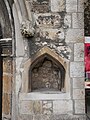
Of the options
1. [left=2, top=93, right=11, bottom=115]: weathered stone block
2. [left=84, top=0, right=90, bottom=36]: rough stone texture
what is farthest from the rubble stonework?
[left=84, top=0, right=90, bottom=36]: rough stone texture

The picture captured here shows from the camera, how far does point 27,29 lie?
3.99 metres

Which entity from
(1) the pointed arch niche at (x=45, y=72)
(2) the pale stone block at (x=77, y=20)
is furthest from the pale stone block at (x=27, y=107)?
(2) the pale stone block at (x=77, y=20)

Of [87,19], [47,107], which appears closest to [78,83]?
[47,107]

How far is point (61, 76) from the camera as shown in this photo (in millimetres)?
4168

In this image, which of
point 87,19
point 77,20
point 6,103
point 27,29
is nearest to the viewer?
point 27,29

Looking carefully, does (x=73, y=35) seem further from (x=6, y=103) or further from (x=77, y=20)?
(x=6, y=103)

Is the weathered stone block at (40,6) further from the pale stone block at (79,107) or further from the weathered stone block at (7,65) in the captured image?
the pale stone block at (79,107)

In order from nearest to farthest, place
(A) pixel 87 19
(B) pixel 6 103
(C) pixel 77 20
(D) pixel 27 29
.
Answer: (D) pixel 27 29, (C) pixel 77 20, (B) pixel 6 103, (A) pixel 87 19

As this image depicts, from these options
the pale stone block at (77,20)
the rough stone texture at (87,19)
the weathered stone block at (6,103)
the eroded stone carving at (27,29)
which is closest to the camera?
the eroded stone carving at (27,29)

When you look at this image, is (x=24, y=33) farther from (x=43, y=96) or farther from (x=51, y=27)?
(x=43, y=96)

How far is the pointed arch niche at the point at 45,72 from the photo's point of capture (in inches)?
160

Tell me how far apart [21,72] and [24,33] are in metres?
0.56

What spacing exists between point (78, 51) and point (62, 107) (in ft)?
2.72

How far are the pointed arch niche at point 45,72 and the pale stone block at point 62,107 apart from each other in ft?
0.67
